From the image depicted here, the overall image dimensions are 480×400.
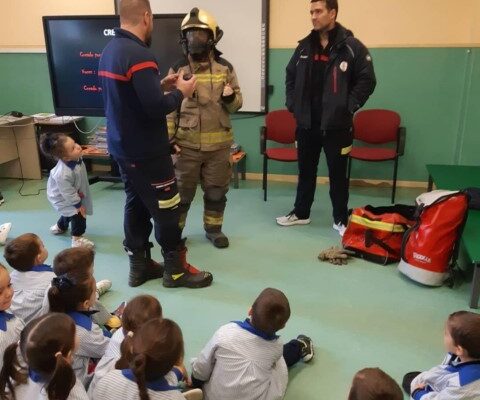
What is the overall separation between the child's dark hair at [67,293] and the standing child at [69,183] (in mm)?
1570

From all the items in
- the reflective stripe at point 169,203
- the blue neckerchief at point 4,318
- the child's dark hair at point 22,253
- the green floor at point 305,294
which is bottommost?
the green floor at point 305,294

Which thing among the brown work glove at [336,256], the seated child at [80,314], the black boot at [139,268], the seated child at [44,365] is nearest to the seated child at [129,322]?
the seated child at [80,314]

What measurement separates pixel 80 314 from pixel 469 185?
9.55ft

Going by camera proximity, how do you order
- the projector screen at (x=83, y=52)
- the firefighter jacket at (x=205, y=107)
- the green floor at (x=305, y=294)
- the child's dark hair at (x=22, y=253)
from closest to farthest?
the child's dark hair at (x=22, y=253), the green floor at (x=305, y=294), the firefighter jacket at (x=205, y=107), the projector screen at (x=83, y=52)

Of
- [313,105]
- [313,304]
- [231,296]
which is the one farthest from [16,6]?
[313,304]

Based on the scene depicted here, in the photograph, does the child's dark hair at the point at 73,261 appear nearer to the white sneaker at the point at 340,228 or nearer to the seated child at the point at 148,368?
the seated child at the point at 148,368

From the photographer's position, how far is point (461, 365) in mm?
1661

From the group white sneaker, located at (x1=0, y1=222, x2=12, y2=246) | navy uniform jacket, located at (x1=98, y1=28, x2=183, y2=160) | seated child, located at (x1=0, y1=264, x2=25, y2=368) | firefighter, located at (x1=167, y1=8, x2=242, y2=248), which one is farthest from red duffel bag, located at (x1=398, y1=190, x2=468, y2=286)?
white sneaker, located at (x1=0, y1=222, x2=12, y2=246)

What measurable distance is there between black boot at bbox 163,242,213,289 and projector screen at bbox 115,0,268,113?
93.7 inches

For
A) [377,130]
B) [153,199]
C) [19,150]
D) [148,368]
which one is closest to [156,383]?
[148,368]

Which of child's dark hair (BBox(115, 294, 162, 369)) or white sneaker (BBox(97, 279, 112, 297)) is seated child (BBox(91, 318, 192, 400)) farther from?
white sneaker (BBox(97, 279, 112, 297))

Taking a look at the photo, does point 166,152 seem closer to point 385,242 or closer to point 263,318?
point 263,318

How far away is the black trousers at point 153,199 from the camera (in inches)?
101

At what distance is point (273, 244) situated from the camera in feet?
11.5
